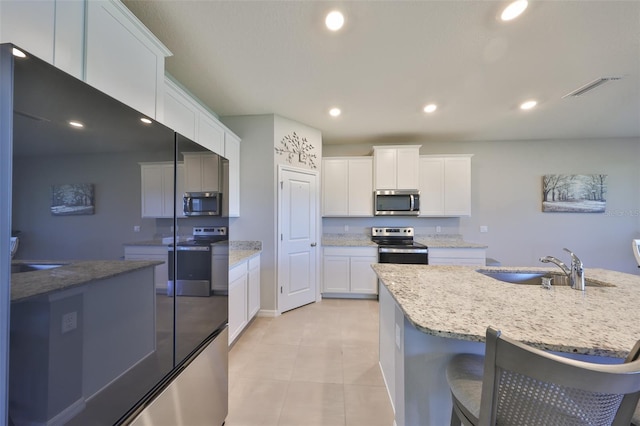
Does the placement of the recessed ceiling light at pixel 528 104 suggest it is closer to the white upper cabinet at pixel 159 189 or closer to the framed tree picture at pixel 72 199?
the white upper cabinet at pixel 159 189

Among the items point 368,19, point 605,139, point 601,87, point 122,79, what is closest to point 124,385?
point 122,79

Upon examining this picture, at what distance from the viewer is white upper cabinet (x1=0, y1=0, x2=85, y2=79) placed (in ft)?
2.61

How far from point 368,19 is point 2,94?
6.03 feet

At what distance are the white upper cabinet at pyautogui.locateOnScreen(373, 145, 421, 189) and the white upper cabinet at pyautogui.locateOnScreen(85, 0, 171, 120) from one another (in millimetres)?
3038

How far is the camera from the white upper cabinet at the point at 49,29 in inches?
31.4

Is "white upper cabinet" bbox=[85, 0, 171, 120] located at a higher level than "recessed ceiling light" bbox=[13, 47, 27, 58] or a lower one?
higher

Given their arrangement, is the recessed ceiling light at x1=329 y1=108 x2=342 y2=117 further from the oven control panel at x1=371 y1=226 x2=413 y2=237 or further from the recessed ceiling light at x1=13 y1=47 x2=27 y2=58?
the recessed ceiling light at x1=13 y1=47 x2=27 y2=58

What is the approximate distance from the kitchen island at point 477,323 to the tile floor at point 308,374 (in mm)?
389

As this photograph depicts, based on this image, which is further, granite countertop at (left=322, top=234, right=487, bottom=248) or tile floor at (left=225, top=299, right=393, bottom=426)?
granite countertop at (left=322, top=234, right=487, bottom=248)

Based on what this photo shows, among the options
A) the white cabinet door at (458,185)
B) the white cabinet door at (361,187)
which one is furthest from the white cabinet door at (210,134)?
the white cabinet door at (458,185)

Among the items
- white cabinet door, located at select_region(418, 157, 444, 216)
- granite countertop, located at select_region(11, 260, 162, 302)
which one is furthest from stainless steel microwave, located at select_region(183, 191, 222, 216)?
white cabinet door, located at select_region(418, 157, 444, 216)

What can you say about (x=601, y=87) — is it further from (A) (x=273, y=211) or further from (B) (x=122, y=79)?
(B) (x=122, y=79)

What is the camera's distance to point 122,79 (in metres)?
1.22

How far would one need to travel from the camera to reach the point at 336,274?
364 centimetres
